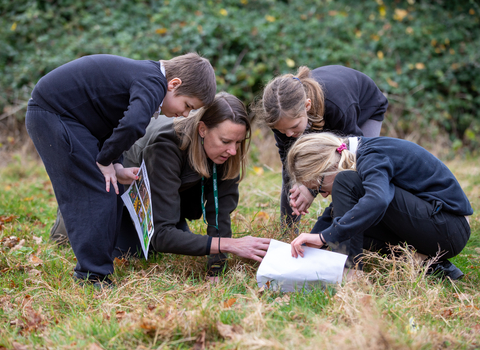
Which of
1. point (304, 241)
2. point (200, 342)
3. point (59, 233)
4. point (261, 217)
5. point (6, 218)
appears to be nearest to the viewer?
point (200, 342)

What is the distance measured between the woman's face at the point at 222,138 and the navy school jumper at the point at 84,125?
40 cm

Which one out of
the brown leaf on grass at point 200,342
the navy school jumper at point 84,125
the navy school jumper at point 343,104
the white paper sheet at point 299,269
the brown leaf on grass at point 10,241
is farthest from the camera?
the brown leaf on grass at point 10,241

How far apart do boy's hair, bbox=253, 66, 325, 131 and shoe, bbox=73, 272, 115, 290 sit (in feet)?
4.80

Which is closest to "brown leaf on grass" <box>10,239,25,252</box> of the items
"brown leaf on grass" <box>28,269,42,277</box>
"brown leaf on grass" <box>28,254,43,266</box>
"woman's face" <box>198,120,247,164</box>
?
"brown leaf on grass" <box>28,254,43,266</box>

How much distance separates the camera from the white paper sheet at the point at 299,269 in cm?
226

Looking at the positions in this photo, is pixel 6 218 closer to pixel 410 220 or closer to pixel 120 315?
pixel 120 315

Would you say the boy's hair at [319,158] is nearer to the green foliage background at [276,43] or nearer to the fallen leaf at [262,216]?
the fallen leaf at [262,216]

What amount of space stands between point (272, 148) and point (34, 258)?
3929 mm

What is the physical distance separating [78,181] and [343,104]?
1.84 metres

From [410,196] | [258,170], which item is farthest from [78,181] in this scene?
[258,170]

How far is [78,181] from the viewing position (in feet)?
8.40

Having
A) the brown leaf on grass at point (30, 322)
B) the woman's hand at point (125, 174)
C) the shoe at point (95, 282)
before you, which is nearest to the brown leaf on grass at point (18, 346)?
the brown leaf on grass at point (30, 322)

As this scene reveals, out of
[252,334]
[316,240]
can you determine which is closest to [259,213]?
[316,240]

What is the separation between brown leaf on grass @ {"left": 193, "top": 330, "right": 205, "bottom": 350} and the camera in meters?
1.77
